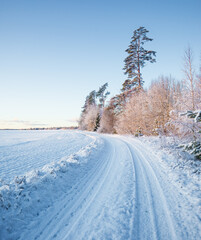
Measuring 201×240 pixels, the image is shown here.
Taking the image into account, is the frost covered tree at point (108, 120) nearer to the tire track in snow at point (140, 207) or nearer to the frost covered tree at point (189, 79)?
the frost covered tree at point (189, 79)

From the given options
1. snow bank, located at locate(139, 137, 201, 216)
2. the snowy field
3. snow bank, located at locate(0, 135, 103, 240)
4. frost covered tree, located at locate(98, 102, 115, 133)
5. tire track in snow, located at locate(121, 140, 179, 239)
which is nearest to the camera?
tire track in snow, located at locate(121, 140, 179, 239)

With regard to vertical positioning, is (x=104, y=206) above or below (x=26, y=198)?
below

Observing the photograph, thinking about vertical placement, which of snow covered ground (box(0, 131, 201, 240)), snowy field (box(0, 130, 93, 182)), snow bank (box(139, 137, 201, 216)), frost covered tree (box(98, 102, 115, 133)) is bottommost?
snowy field (box(0, 130, 93, 182))

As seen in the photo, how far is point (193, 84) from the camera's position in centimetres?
723

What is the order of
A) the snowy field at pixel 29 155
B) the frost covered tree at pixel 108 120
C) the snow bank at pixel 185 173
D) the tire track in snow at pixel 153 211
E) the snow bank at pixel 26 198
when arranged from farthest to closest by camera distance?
the frost covered tree at pixel 108 120 → the snowy field at pixel 29 155 → the snow bank at pixel 185 173 → the snow bank at pixel 26 198 → the tire track in snow at pixel 153 211

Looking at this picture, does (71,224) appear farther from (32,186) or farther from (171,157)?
(171,157)

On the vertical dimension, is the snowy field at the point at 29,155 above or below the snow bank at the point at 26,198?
below

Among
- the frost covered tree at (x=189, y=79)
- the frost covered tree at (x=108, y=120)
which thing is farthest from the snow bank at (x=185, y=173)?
the frost covered tree at (x=108, y=120)

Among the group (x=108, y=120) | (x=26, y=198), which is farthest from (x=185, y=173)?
(x=108, y=120)

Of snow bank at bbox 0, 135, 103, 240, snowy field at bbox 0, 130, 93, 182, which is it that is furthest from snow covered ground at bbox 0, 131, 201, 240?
snowy field at bbox 0, 130, 93, 182

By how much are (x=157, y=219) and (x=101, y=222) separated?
1220 mm

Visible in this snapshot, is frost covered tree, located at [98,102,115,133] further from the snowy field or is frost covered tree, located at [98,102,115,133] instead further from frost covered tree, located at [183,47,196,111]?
frost covered tree, located at [183,47,196,111]

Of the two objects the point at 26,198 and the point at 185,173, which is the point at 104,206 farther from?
the point at 185,173

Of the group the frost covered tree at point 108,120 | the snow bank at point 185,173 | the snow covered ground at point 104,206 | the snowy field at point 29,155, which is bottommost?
the snowy field at point 29,155
